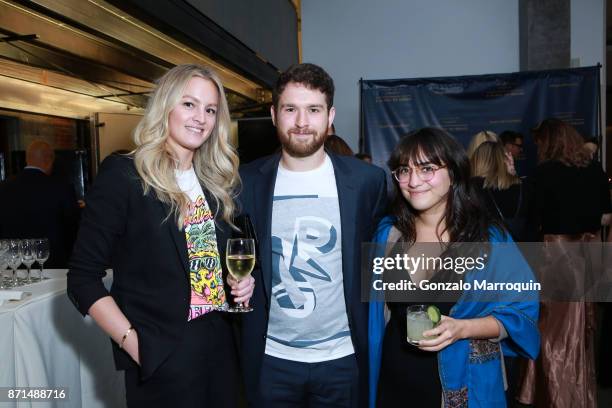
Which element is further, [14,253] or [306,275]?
Answer: [14,253]

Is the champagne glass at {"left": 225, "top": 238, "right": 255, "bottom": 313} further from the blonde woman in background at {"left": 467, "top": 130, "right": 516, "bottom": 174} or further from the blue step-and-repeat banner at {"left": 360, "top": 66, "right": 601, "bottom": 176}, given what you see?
the blue step-and-repeat banner at {"left": 360, "top": 66, "right": 601, "bottom": 176}

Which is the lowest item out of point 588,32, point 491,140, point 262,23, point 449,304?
point 449,304

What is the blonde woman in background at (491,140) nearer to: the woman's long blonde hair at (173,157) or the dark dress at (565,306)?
the dark dress at (565,306)

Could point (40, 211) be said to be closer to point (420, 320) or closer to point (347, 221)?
point (347, 221)

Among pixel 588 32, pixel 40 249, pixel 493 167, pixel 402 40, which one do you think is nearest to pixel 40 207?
pixel 40 249

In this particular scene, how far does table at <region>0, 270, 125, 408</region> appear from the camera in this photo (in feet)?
6.66

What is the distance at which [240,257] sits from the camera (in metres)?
1.55

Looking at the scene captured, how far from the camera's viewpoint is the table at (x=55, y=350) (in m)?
2.03

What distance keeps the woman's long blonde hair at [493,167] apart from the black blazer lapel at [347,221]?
1749 mm

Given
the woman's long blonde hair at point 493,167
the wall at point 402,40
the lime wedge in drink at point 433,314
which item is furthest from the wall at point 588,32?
the lime wedge in drink at point 433,314

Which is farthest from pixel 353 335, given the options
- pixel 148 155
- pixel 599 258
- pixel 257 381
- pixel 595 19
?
pixel 595 19

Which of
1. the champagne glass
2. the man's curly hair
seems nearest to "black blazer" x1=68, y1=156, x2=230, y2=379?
A: the champagne glass

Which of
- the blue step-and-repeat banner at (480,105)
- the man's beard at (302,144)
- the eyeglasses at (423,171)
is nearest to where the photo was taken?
the eyeglasses at (423,171)

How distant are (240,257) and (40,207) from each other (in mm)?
2785
